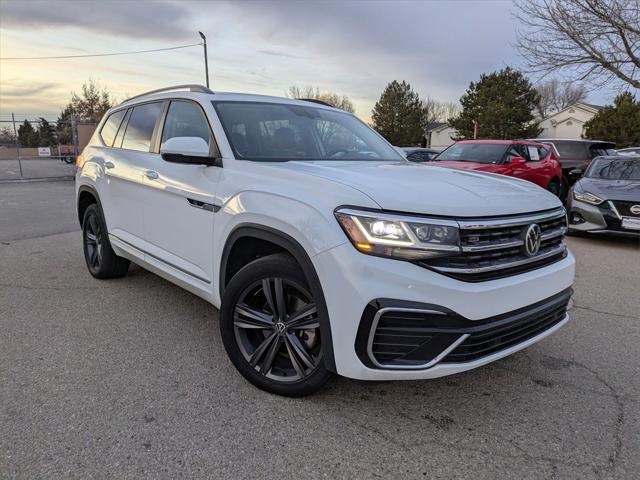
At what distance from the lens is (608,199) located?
7.49 meters

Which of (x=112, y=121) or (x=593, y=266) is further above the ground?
(x=112, y=121)

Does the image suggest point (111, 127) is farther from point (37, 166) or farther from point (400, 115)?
point (400, 115)

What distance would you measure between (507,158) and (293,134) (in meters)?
7.67

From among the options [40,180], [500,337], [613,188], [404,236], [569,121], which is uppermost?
[569,121]

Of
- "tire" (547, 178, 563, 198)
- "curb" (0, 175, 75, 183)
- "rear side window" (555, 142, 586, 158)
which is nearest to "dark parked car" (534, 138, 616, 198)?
"rear side window" (555, 142, 586, 158)

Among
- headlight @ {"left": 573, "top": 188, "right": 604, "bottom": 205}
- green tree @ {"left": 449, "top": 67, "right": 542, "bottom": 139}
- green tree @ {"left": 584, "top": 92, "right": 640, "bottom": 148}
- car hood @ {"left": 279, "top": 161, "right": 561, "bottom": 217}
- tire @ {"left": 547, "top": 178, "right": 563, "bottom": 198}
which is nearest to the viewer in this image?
car hood @ {"left": 279, "top": 161, "right": 561, "bottom": 217}

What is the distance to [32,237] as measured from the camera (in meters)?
7.48

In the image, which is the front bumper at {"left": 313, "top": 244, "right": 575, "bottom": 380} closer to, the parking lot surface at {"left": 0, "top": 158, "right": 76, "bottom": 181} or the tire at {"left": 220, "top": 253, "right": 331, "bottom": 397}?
the tire at {"left": 220, "top": 253, "right": 331, "bottom": 397}

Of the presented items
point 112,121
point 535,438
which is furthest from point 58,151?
point 535,438

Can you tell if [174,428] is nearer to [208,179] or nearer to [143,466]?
[143,466]

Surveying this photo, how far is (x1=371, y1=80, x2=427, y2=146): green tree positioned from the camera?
173 ft

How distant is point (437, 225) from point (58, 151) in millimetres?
30218

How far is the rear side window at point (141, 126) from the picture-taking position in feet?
13.2

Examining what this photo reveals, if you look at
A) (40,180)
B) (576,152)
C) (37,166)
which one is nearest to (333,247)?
(576,152)
